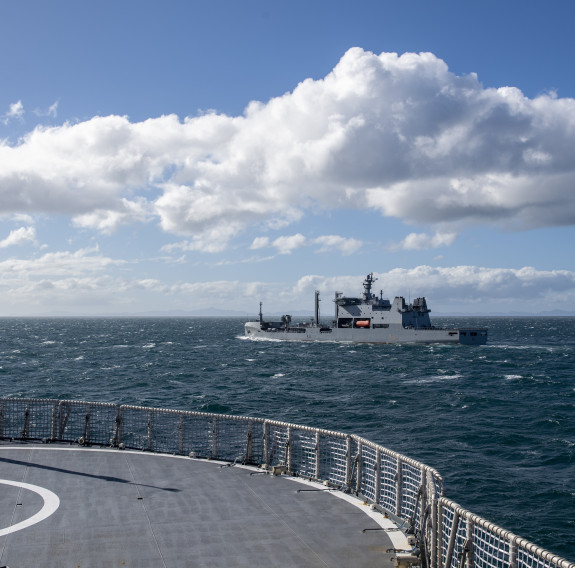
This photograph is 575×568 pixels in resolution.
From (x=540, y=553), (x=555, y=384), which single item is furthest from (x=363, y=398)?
(x=540, y=553)

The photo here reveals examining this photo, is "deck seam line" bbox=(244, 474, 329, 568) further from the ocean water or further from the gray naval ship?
the gray naval ship

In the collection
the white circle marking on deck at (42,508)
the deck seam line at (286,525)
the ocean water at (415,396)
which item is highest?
the white circle marking on deck at (42,508)

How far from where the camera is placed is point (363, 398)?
4362 centimetres

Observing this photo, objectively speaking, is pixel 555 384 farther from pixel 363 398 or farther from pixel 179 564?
pixel 179 564

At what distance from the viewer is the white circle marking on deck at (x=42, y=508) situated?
8.95 meters

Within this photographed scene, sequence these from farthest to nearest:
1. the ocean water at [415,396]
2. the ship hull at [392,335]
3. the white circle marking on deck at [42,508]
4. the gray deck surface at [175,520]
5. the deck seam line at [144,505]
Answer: the ship hull at [392,335], the ocean water at [415,396], the white circle marking on deck at [42,508], the deck seam line at [144,505], the gray deck surface at [175,520]

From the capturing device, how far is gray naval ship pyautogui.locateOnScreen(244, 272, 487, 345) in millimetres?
95750

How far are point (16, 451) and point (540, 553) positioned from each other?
1211 centimetres

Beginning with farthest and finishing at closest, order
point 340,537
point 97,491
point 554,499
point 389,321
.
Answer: point 389,321, point 554,499, point 97,491, point 340,537

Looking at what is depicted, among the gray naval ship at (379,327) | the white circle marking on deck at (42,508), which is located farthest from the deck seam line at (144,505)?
the gray naval ship at (379,327)

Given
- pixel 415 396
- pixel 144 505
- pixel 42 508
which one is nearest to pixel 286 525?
pixel 144 505

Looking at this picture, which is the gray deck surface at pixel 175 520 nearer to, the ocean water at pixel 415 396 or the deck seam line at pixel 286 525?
the deck seam line at pixel 286 525

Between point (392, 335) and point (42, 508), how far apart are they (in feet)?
296

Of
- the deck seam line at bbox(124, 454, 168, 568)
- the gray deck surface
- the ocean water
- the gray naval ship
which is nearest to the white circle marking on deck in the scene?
the gray deck surface
